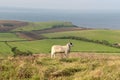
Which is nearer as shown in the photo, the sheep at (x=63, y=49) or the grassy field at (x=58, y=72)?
the grassy field at (x=58, y=72)

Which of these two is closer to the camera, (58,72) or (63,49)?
(58,72)

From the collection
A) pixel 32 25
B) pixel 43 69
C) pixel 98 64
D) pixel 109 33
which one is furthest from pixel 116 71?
pixel 32 25

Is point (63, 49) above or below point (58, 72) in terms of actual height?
below

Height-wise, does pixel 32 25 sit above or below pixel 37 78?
below

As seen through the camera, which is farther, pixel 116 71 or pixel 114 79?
pixel 116 71

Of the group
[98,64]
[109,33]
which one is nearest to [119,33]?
[109,33]

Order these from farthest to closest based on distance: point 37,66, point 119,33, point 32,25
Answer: point 32,25 → point 119,33 → point 37,66

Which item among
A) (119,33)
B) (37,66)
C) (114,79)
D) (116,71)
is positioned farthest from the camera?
(119,33)

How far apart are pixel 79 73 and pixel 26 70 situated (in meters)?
1.84

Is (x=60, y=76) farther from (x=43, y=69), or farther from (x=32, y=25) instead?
(x=32, y=25)

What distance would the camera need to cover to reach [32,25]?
147625 mm

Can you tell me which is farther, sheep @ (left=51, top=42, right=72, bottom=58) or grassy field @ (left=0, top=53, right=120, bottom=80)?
sheep @ (left=51, top=42, right=72, bottom=58)

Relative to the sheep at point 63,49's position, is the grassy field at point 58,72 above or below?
above

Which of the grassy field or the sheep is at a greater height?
the grassy field
